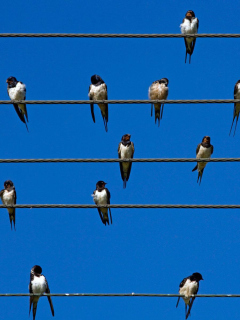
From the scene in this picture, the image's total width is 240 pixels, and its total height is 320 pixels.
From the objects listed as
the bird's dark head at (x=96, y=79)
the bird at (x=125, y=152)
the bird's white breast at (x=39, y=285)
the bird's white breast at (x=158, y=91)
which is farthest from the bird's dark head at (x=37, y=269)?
→ the bird's white breast at (x=158, y=91)

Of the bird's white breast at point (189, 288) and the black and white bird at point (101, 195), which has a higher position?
the black and white bird at point (101, 195)

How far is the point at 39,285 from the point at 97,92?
2375mm

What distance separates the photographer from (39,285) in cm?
937

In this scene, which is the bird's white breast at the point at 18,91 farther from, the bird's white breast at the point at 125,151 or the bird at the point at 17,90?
the bird's white breast at the point at 125,151

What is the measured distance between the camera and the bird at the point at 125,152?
10891 millimetres

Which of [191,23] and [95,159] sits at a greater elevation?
[191,23]

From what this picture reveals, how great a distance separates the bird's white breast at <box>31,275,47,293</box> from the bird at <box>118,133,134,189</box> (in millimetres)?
2011

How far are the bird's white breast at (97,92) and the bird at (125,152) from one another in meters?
0.62

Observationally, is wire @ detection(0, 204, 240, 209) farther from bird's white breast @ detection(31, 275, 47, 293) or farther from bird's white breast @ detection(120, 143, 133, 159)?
bird's white breast @ detection(120, 143, 133, 159)

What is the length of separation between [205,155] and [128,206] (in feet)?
16.2

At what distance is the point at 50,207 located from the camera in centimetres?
622

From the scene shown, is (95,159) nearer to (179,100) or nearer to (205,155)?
(179,100)

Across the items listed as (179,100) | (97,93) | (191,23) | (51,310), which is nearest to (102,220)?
(97,93)

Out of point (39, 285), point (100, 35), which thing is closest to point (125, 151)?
point (39, 285)
